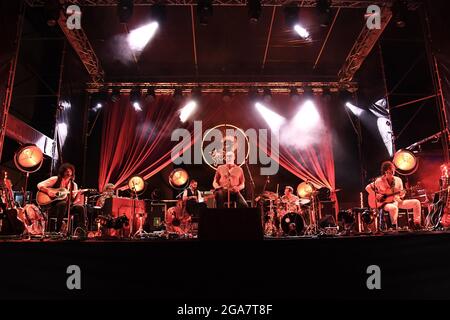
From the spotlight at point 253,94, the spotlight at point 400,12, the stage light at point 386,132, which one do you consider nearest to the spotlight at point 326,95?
the stage light at point 386,132

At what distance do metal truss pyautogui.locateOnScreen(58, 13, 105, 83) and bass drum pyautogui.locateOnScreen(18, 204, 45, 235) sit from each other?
182 inches

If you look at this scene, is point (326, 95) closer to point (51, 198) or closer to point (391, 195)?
point (391, 195)

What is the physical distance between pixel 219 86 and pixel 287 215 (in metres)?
5.42

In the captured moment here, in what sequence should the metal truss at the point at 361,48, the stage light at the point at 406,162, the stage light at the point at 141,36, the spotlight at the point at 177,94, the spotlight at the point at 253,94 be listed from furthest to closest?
the spotlight at the point at 253,94 → the spotlight at the point at 177,94 → the stage light at the point at 141,36 → the metal truss at the point at 361,48 → the stage light at the point at 406,162

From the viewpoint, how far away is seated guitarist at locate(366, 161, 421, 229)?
21.0 feet

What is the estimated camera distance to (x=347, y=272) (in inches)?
104

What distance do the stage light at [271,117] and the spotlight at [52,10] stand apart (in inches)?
235

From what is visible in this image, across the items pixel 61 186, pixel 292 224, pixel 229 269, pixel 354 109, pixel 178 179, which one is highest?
pixel 354 109

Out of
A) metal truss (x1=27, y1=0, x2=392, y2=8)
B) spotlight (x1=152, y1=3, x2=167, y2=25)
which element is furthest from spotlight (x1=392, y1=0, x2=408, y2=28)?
spotlight (x1=152, y1=3, x2=167, y2=25)

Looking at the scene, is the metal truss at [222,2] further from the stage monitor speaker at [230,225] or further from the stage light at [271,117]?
the stage monitor speaker at [230,225]

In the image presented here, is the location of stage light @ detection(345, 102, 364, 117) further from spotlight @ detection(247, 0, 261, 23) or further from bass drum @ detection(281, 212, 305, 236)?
bass drum @ detection(281, 212, 305, 236)

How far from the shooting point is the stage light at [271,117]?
10.9 metres

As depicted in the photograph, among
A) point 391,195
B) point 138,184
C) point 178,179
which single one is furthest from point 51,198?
point 391,195

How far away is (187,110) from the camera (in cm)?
1087
